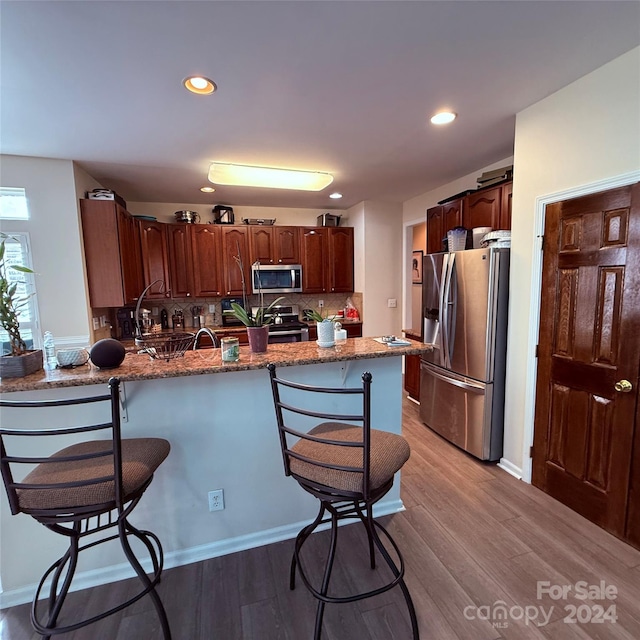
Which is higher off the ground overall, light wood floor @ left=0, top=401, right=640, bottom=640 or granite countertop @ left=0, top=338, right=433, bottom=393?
granite countertop @ left=0, top=338, right=433, bottom=393

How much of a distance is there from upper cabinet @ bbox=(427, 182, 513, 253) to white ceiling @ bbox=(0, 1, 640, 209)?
1.33ft

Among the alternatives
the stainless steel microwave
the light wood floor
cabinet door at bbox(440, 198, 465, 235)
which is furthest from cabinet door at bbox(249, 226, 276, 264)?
the light wood floor

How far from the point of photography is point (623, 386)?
185 cm

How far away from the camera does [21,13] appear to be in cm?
138

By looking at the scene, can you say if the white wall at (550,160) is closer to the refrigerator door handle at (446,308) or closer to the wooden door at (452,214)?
the refrigerator door handle at (446,308)

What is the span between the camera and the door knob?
1826 millimetres

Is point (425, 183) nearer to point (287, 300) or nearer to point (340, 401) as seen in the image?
point (287, 300)

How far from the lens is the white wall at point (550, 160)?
70.2 inches

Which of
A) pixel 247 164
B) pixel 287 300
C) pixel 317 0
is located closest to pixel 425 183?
pixel 247 164

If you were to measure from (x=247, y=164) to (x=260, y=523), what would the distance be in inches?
115

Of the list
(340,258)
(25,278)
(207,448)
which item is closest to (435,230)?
(340,258)

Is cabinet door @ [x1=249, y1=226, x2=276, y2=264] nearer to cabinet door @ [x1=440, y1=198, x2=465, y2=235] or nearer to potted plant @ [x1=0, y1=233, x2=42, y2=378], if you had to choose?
cabinet door @ [x1=440, y1=198, x2=465, y2=235]

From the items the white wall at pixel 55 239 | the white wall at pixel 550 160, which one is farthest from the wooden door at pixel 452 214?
the white wall at pixel 55 239

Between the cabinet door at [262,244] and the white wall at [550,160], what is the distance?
10.0 ft
